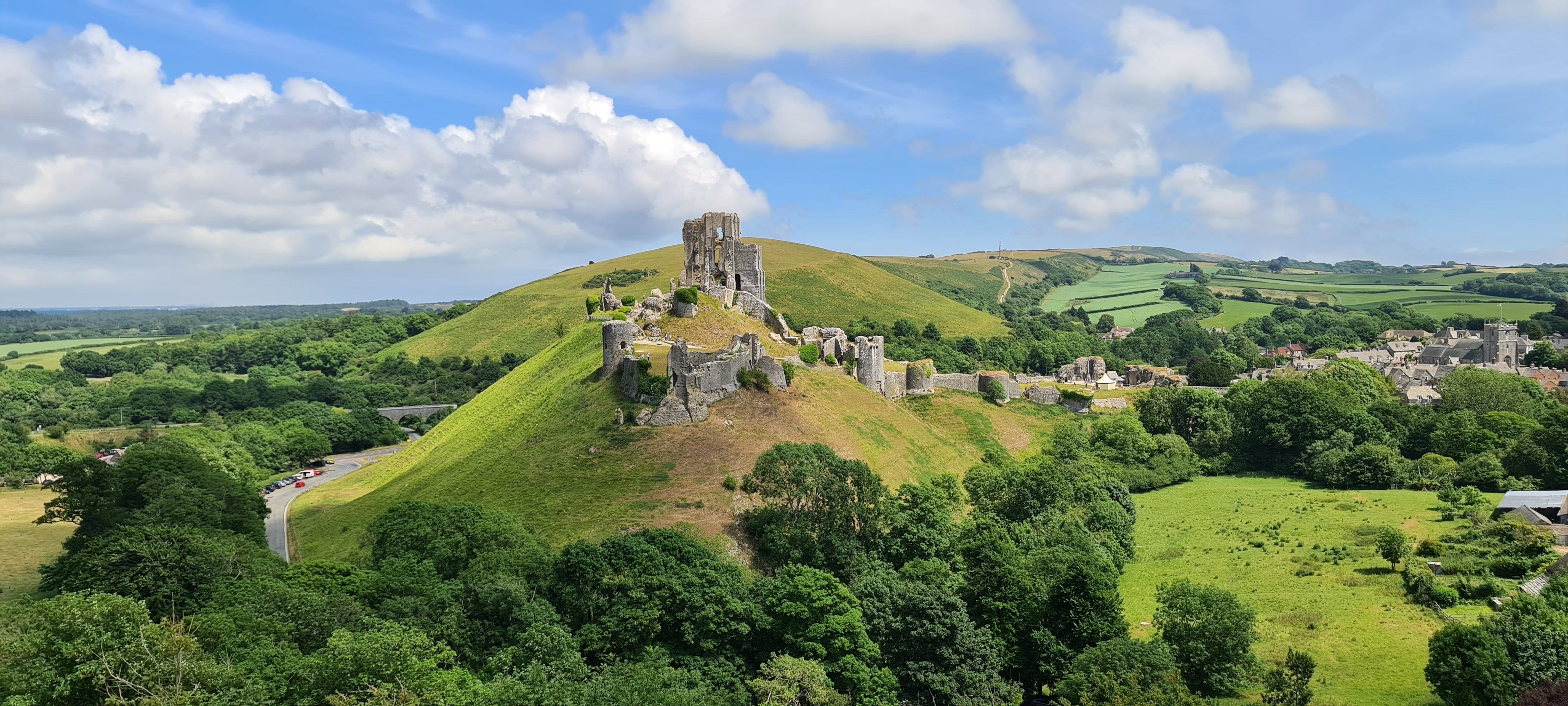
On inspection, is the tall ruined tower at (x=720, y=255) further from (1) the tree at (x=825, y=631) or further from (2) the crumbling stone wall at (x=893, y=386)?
(1) the tree at (x=825, y=631)

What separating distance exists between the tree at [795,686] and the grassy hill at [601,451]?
Result: 43.8 ft

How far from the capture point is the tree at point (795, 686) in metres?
29.7

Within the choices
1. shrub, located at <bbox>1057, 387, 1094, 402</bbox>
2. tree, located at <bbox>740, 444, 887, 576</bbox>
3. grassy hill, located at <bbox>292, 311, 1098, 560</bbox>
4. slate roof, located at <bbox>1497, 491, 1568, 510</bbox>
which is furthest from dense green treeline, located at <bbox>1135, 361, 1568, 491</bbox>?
tree, located at <bbox>740, 444, 887, 576</bbox>

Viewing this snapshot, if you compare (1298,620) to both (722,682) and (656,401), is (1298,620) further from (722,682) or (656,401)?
(656,401)

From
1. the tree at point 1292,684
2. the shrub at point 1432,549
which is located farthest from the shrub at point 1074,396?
the tree at point 1292,684

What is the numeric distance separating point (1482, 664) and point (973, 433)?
45.5 meters

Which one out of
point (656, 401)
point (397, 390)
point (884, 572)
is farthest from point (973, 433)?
point (397, 390)

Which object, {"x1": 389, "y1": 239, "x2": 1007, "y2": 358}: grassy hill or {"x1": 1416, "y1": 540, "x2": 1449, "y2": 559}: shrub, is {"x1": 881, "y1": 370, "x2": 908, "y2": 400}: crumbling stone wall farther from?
{"x1": 389, "y1": 239, "x2": 1007, "y2": 358}: grassy hill

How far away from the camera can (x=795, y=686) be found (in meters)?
30.2

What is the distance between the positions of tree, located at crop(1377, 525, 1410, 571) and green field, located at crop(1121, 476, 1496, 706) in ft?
2.00

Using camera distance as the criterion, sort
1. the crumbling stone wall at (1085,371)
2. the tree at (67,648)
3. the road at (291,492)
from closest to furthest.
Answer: the tree at (67,648)
the road at (291,492)
the crumbling stone wall at (1085,371)

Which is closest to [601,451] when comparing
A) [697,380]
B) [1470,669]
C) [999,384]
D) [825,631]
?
[697,380]

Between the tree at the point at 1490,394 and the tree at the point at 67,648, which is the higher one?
the tree at the point at 67,648

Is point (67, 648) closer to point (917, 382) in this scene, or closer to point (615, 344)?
point (615, 344)
